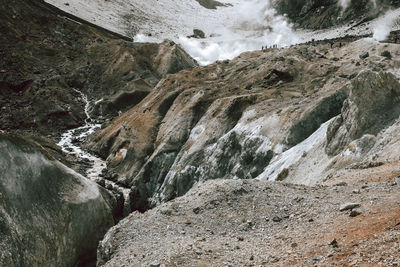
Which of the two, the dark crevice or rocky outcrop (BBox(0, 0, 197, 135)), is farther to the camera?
rocky outcrop (BBox(0, 0, 197, 135))

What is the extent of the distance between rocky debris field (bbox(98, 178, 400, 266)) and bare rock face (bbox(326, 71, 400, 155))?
10726 millimetres

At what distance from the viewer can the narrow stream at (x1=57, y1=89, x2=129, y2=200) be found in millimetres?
76750

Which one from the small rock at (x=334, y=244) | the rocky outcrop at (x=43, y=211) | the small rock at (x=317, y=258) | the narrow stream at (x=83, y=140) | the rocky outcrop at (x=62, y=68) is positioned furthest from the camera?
the rocky outcrop at (x=62, y=68)

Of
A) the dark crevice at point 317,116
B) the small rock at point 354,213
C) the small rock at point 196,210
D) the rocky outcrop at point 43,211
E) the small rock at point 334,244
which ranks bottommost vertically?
the rocky outcrop at point 43,211

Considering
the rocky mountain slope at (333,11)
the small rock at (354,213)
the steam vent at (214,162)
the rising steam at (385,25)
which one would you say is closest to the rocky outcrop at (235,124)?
the steam vent at (214,162)

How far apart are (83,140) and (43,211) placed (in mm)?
72833

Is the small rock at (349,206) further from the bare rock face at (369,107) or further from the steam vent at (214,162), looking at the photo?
the bare rock face at (369,107)

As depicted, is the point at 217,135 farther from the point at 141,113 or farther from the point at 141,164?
→ the point at 141,113

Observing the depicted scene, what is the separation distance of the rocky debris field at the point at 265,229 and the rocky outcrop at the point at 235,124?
32.4 feet

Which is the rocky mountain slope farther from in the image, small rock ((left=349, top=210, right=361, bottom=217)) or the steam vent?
small rock ((left=349, top=210, right=361, bottom=217))

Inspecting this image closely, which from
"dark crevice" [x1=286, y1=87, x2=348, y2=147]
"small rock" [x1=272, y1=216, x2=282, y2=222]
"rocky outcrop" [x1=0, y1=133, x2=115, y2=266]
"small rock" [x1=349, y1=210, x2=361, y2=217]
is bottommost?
"rocky outcrop" [x1=0, y1=133, x2=115, y2=266]

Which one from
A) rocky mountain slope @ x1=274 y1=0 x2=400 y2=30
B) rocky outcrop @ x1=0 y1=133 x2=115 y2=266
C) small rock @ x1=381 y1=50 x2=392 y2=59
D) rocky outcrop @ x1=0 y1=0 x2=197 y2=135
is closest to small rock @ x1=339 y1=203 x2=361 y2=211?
rocky outcrop @ x1=0 y1=133 x2=115 y2=266

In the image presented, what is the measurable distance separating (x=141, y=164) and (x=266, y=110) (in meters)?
31.3

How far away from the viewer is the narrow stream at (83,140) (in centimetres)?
7675
